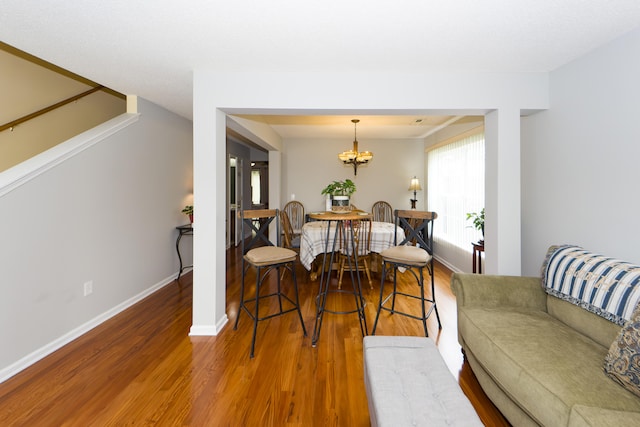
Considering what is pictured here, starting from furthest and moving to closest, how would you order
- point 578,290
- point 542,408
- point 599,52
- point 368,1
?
point 599,52, point 578,290, point 368,1, point 542,408

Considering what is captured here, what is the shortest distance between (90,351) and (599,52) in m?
4.53

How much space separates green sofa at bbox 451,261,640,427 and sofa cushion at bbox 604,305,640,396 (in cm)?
3

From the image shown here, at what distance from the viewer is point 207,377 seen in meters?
1.99

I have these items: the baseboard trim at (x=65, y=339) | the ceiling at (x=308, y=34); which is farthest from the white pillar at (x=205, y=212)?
the baseboard trim at (x=65, y=339)

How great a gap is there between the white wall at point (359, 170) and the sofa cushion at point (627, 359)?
4.92 metres

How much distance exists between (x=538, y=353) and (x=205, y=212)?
2.52 meters

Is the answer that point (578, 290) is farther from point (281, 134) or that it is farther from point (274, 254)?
point (281, 134)

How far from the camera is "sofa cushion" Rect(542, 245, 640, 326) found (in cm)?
152

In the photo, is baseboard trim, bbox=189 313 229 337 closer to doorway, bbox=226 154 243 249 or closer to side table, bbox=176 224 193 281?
side table, bbox=176 224 193 281

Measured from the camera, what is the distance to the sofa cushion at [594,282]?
4.98ft

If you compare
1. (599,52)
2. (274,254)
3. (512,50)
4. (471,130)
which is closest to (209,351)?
(274,254)

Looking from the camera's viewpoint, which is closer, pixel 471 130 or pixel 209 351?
pixel 209 351

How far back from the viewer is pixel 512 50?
7.23 ft

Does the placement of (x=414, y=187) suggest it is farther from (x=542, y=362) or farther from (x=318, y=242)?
(x=542, y=362)
